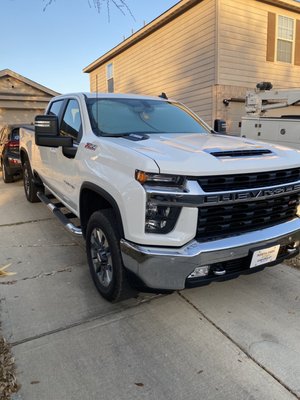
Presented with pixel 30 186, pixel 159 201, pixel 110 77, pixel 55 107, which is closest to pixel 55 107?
pixel 55 107

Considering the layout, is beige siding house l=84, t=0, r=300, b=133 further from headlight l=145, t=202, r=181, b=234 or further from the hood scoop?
headlight l=145, t=202, r=181, b=234

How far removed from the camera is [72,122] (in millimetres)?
4113

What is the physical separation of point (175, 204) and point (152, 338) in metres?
1.11

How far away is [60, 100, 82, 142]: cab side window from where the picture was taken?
384 centimetres

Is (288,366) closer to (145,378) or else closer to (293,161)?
(145,378)

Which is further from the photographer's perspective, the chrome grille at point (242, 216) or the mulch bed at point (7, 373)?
the chrome grille at point (242, 216)

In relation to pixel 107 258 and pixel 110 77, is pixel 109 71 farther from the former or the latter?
pixel 107 258

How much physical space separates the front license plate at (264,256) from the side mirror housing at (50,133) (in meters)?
2.05

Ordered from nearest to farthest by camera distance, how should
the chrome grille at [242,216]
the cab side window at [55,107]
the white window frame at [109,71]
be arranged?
the chrome grille at [242,216] → the cab side window at [55,107] → the white window frame at [109,71]

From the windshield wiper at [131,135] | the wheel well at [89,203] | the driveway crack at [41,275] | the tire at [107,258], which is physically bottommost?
the driveway crack at [41,275]

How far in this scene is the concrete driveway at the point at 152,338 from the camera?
222cm

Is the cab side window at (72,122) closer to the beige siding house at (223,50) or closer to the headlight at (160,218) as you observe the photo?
the headlight at (160,218)

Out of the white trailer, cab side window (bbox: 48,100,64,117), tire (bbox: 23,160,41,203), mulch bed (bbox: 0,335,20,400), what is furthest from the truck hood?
the white trailer

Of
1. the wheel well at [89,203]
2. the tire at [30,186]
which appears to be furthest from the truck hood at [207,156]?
the tire at [30,186]
